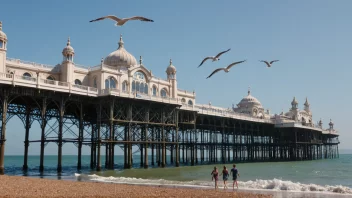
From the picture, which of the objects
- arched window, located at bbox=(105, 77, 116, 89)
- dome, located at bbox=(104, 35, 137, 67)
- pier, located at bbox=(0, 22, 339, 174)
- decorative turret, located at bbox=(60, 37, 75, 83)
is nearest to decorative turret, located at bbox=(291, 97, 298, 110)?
pier, located at bbox=(0, 22, 339, 174)

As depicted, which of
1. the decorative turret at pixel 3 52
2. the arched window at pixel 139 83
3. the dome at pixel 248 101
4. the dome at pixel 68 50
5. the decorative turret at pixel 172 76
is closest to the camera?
the decorative turret at pixel 3 52

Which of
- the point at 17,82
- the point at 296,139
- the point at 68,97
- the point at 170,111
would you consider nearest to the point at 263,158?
the point at 296,139

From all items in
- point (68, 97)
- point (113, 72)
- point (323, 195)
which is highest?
point (113, 72)

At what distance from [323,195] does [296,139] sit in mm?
65007

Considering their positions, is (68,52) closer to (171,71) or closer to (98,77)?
(98,77)

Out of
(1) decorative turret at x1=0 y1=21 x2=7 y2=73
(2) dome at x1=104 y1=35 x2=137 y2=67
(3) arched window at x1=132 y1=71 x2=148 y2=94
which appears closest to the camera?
(1) decorative turret at x1=0 y1=21 x2=7 y2=73

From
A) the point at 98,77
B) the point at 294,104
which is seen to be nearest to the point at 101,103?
the point at 98,77

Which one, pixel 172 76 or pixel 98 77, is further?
pixel 172 76

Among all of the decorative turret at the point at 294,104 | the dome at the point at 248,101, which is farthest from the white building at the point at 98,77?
the decorative turret at the point at 294,104

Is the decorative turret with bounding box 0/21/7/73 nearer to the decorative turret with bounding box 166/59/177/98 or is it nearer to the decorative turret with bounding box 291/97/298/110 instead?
the decorative turret with bounding box 166/59/177/98

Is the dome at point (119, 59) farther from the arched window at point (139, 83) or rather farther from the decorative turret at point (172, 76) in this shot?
the decorative turret at point (172, 76)

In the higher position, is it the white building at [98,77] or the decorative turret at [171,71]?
the decorative turret at [171,71]

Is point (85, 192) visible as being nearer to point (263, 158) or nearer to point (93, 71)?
point (93, 71)

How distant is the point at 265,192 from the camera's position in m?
25.7
